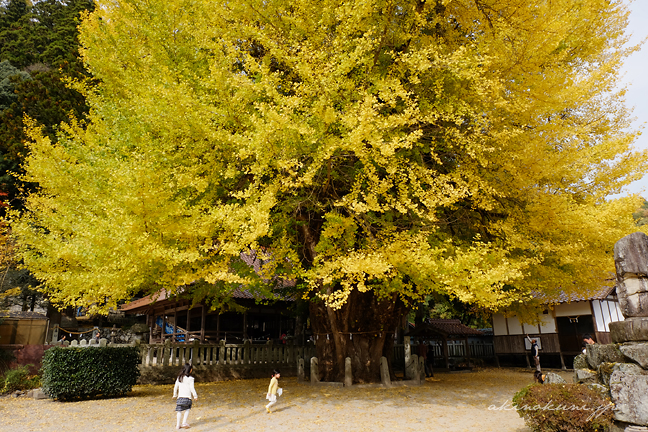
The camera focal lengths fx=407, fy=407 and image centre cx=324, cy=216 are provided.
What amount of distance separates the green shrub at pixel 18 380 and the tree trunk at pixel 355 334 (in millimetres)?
8715

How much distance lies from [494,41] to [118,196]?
834cm

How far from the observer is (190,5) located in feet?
32.5

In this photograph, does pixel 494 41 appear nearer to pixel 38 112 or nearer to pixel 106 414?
pixel 106 414

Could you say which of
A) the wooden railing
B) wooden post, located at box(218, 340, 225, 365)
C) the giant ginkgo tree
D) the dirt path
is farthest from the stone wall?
wooden post, located at box(218, 340, 225, 365)

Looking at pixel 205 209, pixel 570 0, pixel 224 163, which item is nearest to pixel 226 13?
pixel 224 163

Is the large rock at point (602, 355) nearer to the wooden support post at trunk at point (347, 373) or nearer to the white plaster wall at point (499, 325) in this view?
the wooden support post at trunk at point (347, 373)

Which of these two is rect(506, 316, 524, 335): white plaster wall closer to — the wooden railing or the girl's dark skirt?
the wooden railing

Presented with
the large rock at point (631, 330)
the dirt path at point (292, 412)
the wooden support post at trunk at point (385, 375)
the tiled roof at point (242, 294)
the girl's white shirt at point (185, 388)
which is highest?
the tiled roof at point (242, 294)

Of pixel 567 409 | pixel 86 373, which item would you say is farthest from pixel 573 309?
pixel 86 373

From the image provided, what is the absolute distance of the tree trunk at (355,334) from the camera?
12.0 metres

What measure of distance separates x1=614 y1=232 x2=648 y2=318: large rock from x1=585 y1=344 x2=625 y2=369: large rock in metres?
0.60

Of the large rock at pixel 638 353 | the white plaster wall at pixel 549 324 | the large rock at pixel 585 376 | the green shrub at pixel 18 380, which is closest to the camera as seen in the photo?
the large rock at pixel 638 353

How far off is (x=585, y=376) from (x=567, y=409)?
1375 millimetres

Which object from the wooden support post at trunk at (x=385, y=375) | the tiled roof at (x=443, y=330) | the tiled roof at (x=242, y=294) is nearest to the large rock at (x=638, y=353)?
the wooden support post at trunk at (x=385, y=375)
